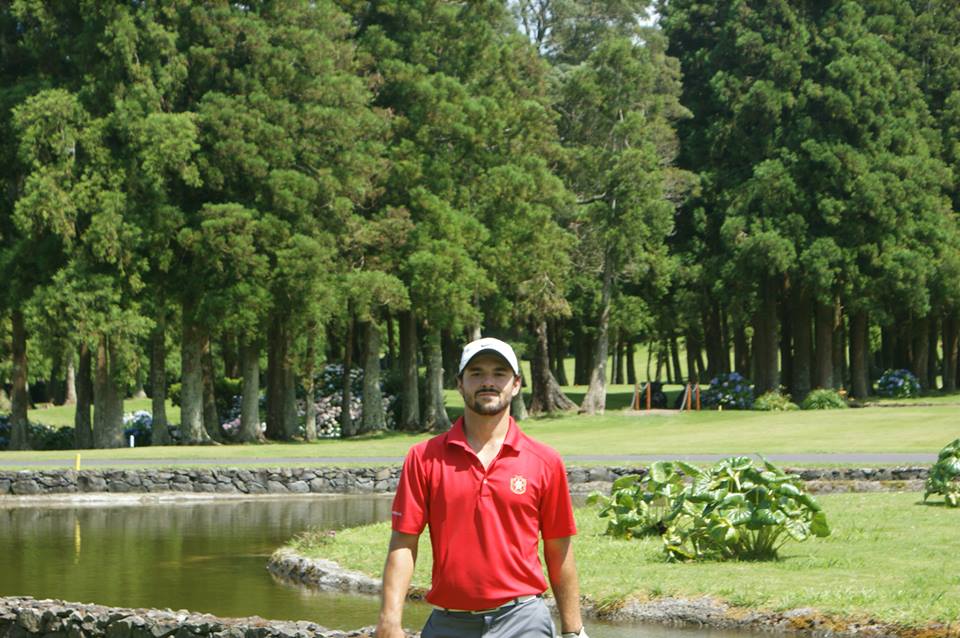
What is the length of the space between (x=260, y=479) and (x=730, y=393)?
26423mm

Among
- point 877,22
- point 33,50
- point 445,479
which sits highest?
point 877,22

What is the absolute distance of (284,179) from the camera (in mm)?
38531

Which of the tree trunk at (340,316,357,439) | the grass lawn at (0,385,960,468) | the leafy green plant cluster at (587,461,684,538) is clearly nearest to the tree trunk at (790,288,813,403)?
the grass lawn at (0,385,960,468)

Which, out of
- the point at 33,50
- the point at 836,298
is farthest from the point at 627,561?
the point at 836,298

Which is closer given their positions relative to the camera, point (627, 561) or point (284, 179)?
point (627, 561)

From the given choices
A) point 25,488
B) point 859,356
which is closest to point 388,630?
point 25,488

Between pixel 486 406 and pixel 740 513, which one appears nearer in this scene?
pixel 486 406

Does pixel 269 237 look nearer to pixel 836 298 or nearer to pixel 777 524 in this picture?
pixel 836 298

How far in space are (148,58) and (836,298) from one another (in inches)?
979

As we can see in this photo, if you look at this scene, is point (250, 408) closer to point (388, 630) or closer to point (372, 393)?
point (372, 393)

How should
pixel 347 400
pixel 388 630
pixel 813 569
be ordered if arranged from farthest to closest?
pixel 347 400
pixel 813 569
pixel 388 630

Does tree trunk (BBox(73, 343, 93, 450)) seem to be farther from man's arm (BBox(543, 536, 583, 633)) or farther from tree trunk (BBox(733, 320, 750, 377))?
man's arm (BBox(543, 536, 583, 633))

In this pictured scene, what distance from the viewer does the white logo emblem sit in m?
5.84

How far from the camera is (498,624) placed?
5.85m
